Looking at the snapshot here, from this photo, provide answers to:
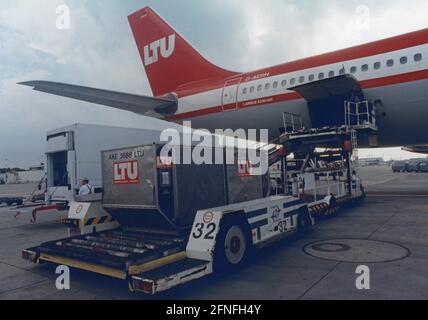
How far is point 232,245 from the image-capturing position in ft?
19.7

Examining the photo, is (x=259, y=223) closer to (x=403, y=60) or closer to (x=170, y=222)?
(x=170, y=222)

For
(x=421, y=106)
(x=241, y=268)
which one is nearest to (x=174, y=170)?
(x=241, y=268)

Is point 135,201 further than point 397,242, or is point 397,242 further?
point 397,242

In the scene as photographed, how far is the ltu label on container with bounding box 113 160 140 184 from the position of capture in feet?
22.0

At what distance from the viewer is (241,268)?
20.1ft

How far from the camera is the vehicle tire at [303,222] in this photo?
847 centimetres

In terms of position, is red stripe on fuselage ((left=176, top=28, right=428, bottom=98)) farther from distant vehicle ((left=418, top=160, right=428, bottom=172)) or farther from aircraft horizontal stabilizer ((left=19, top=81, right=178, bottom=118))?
distant vehicle ((left=418, top=160, right=428, bottom=172))

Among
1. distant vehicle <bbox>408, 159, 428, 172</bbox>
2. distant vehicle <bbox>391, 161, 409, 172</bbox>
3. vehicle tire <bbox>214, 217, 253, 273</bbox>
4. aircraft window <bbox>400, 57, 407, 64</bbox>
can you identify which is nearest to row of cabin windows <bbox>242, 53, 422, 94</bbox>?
aircraft window <bbox>400, 57, 407, 64</bbox>

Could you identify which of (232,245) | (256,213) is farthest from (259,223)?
(232,245)

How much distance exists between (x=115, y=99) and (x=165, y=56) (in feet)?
23.9

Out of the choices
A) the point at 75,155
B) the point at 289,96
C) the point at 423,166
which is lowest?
the point at 423,166

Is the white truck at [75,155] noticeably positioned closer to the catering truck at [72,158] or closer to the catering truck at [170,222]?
the catering truck at [72,158]
